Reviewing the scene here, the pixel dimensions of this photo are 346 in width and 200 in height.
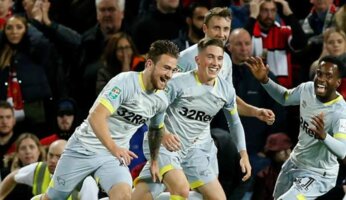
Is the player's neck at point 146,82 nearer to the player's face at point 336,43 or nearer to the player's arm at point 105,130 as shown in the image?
the player's arm at point 105,130

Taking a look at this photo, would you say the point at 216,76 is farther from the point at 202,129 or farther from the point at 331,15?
the point at 331,15

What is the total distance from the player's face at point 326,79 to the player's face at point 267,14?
9.02 ft

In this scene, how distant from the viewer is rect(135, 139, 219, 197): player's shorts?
30.8 ft

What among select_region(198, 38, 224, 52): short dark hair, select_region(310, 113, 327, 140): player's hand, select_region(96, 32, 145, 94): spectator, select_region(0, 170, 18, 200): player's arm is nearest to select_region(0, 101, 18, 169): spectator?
select_region(96, 32, 145, 94): spectator

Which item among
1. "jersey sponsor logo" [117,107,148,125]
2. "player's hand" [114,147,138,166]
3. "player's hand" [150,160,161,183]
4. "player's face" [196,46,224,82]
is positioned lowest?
"player's hand" [150,160,161,183]

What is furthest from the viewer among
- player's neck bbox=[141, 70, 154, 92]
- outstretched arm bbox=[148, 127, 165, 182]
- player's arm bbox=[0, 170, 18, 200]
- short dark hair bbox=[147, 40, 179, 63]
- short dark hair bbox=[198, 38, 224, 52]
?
player's arm bbox=[0, 170, 18, 200]

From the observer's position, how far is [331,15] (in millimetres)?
12289

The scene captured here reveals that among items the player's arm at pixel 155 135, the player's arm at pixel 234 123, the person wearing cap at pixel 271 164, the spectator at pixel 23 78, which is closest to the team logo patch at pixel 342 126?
the player's arm at pixel 234 123

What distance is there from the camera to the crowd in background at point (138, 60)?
11547 mm

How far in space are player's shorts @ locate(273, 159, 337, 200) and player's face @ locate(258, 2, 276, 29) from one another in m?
2.74

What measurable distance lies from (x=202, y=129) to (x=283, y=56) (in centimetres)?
288

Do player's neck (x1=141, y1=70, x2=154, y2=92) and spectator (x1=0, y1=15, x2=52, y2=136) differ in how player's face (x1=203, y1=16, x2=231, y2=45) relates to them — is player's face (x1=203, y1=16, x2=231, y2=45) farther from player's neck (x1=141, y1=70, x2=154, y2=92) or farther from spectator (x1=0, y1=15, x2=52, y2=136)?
spectator (x1=0, y1=15, x2=52, y2=136)

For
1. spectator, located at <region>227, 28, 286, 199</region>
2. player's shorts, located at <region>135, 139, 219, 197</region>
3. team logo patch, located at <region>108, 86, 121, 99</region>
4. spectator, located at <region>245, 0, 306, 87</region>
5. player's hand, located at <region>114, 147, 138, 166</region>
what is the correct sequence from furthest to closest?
spectator, located at <region>245, 0, 306, 87</region>
spectator, located at <region>227, 28, 286, 199</region>
player's shorts, located at <region>135, 139, 219, 197</region>
team logo patch, located at <region>108, 86, 121, 99</region>
player's hand, located at <region>114, 147, 138, 166</region>

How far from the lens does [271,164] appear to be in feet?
37.6
